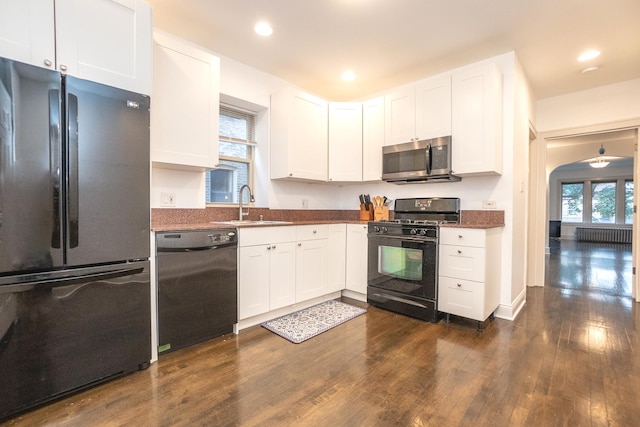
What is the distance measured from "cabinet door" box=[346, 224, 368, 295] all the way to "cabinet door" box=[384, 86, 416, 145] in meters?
1.08

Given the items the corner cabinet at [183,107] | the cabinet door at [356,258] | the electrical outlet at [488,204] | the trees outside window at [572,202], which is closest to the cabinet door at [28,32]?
the corner cabinet at [183,107]

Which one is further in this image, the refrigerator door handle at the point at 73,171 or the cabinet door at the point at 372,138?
the cabinet door at the point at 372,138

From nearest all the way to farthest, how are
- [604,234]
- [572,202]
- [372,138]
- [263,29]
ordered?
[263,29], [372,138], [604,234], [572,202]

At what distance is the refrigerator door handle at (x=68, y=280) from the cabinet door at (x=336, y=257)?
190 centimetres

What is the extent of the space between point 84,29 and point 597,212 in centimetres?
1359

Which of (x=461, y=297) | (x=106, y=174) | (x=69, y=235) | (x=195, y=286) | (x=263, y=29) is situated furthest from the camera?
(x=461, y=297)

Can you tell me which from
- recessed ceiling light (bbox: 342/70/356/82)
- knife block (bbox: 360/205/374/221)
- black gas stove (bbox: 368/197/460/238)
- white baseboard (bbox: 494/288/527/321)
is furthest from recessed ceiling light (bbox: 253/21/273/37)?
white baseboard (bbox: 494/288/527/321)

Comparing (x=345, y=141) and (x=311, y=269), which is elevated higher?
(x=345, y=141)

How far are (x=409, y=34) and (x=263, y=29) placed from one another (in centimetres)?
127

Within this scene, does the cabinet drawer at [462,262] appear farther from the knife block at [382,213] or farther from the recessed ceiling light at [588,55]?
the recessed ceiling light at [588,55]

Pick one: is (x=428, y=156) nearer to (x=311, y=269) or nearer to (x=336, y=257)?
(x=336, y=257)

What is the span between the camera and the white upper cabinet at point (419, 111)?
3096mm

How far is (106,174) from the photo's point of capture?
1771mm

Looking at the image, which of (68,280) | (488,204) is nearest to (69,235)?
(68,280)
